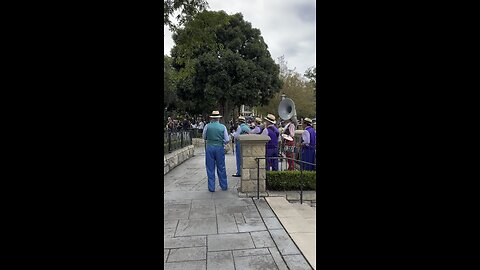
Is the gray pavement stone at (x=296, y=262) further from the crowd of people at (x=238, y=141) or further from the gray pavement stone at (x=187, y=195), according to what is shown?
the gray pavement stone at (x=187, y=195)

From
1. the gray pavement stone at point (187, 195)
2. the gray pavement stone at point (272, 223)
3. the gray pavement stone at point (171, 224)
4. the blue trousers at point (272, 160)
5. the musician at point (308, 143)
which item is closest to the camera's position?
the gray pavement stone at point (272, 223)

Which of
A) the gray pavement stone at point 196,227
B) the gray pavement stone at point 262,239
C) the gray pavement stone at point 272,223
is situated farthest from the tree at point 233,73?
the gray pavement stone at point 262,239

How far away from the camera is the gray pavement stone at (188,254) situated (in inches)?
142

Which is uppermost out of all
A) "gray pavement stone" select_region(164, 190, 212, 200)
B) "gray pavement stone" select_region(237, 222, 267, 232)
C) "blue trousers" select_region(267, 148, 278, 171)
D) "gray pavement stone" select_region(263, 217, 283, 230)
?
"blue trousers" select_region(267, 148, 278, 171)

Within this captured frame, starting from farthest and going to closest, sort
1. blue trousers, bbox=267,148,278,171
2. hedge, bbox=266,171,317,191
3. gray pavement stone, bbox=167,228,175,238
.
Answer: blue trousers, bbox=267,148,278,171 → hedge, bbox=266,171,317,191 → gray pavement stone, bbox=167,228,175,238

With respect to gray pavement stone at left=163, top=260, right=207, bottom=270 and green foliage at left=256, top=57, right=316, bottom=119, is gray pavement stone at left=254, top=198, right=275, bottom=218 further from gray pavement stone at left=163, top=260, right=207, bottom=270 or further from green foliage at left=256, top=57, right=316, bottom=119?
green foliage at left=256, top=57, right=316, bottom=119

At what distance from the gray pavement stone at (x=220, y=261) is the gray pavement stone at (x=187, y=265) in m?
0.07

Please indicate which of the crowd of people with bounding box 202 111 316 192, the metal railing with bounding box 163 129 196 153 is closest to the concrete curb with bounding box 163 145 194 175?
the metal railing with bounding box 163 129 196 153

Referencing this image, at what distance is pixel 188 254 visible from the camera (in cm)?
373

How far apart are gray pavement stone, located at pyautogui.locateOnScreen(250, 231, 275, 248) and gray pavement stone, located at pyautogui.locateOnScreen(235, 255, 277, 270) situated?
0.33 metres

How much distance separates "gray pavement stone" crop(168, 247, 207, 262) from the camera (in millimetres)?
3600

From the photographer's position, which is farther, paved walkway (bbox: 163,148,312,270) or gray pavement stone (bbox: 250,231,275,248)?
gray pavement stone (bbox: 250,231,275,248)
